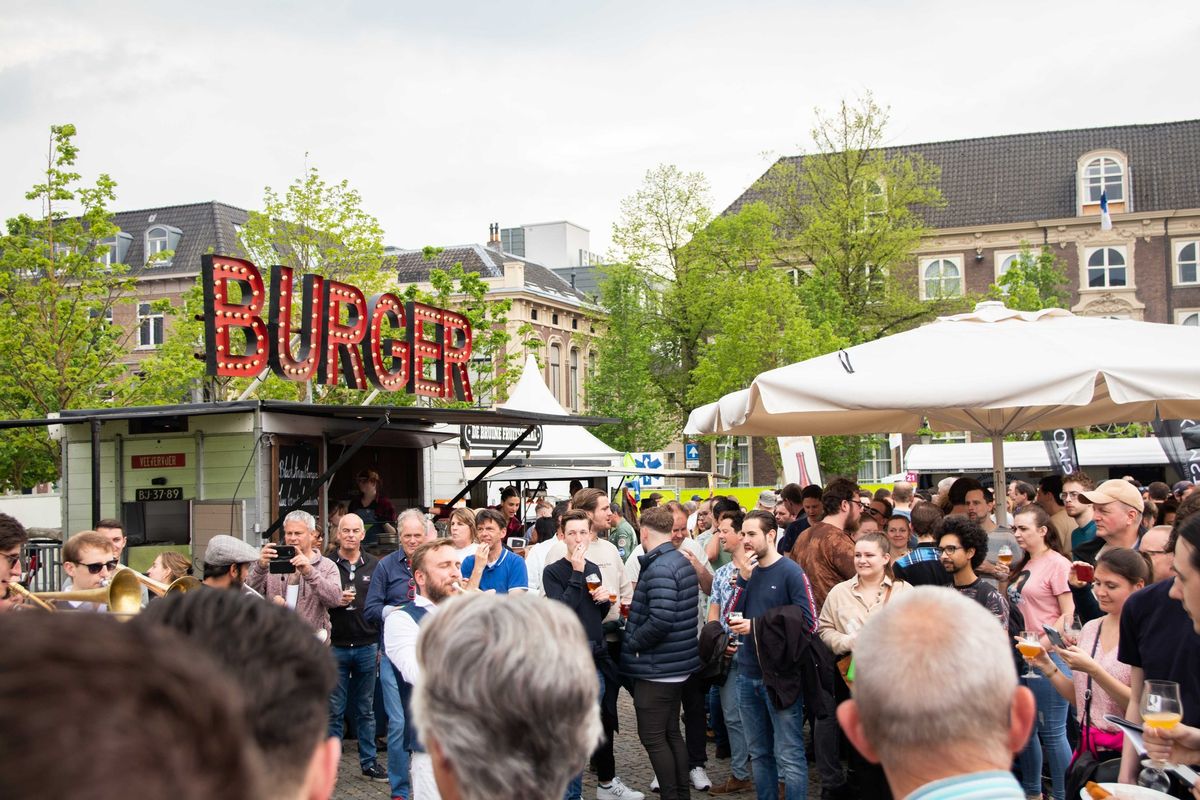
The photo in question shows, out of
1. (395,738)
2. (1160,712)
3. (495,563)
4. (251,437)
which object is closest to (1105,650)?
(1160,712)

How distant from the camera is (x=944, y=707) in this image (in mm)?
2297

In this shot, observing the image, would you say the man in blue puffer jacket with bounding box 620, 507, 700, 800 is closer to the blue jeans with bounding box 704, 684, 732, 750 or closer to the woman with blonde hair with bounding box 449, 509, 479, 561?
the woman with blonde hair with bounding box 449, 509, 479, 561

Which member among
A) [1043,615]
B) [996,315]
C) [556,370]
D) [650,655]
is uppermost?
[556,370]

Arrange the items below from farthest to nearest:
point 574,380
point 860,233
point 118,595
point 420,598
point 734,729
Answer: point 574,380 < point 860,233 < point 734,729 < point 420,598 < point 118,595

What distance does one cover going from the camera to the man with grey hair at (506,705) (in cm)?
224

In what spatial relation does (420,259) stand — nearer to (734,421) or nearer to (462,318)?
(462,318)

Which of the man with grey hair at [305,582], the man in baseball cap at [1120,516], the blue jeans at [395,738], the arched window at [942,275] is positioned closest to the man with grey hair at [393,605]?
the blue jeans at [395,738]

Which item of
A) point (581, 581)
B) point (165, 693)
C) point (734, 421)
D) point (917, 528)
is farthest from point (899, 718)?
point (734, 421)

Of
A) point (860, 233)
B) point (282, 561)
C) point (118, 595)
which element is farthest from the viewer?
point (860, 233)

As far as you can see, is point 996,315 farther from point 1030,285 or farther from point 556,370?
point 556,370

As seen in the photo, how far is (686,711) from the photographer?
8.48m

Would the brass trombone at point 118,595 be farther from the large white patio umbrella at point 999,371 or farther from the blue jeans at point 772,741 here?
the large white patio umbrella at point 999,371

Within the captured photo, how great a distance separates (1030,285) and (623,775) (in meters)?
34.4

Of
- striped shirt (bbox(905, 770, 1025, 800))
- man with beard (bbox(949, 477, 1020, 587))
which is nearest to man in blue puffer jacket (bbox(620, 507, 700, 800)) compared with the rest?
man with beard (bbox(949, 477, 1020, 587))
